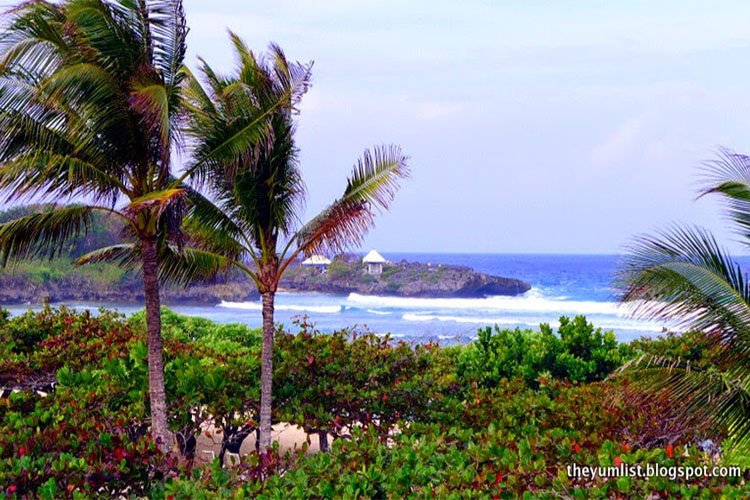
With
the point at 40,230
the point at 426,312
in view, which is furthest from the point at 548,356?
the point at 426,312

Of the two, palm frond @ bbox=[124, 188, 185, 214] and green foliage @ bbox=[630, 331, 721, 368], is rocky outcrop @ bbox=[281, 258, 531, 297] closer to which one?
green foliage @ bbox=[630, 331, 721, 368]

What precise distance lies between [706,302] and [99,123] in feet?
20.4

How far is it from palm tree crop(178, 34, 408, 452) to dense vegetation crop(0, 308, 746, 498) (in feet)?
3.74

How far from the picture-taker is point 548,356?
12789 millimetres

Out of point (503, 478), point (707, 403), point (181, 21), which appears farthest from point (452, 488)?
point (181, 21)

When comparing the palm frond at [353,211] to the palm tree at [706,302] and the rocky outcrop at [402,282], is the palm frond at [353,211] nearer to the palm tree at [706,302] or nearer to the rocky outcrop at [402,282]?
the palm tree at [706,302]

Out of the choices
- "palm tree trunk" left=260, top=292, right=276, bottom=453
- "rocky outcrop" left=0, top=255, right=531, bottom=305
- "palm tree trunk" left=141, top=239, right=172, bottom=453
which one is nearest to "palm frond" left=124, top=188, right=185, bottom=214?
"palm tree trunk" left=141, top=239, right=172, bottom=453

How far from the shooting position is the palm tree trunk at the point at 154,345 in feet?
30.5

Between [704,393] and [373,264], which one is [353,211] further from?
[373,264]

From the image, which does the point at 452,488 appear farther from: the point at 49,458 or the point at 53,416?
the point at 53,416

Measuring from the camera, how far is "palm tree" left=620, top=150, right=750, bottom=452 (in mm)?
6605

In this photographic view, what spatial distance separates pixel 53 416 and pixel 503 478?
4956 mm

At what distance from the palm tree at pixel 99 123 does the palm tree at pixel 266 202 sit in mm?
368

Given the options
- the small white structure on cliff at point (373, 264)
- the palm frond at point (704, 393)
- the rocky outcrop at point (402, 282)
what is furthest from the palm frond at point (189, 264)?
the small white structure on cliff at point (373, 264)
